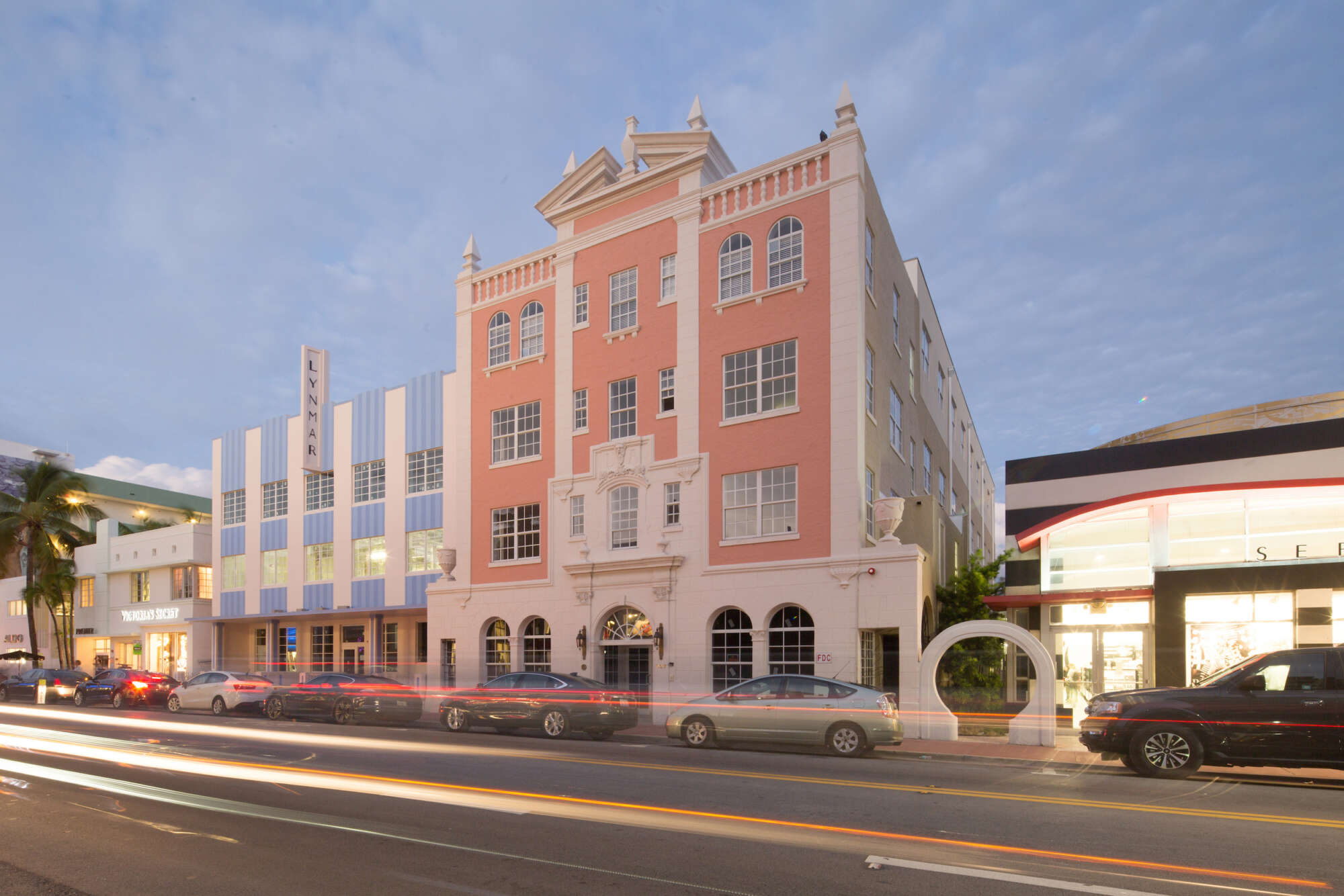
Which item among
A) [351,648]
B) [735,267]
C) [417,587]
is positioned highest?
[735,267]

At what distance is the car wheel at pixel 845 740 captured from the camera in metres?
16.9

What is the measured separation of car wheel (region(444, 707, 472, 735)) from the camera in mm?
22000

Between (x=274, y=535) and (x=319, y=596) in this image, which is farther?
(x=274, y=535)

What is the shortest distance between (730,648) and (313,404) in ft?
73.0

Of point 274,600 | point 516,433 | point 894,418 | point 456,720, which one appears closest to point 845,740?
point 456,720

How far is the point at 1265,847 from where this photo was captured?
8383mm

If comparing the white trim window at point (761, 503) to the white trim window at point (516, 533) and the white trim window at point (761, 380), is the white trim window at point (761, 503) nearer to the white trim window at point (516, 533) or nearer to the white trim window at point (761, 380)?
the white trim window at point (761, 380)

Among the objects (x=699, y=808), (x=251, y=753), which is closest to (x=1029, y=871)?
(x=699, y=808)

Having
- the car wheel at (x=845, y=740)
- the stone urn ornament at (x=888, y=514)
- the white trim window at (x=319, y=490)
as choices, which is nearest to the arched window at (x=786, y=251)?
the stone urn ornament at (x=888, y=514)

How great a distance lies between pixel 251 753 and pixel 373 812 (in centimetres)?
695

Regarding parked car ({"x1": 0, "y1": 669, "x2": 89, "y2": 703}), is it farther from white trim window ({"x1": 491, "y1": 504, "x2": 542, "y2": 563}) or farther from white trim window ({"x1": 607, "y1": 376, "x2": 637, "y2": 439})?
white trim window ({"x1": 607, "y1": 376, "x2": 637, "y2": 439})

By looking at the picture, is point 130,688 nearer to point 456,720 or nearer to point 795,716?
point 456,720

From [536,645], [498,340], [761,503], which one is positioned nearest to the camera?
[761,503]

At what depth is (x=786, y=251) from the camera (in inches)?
978
